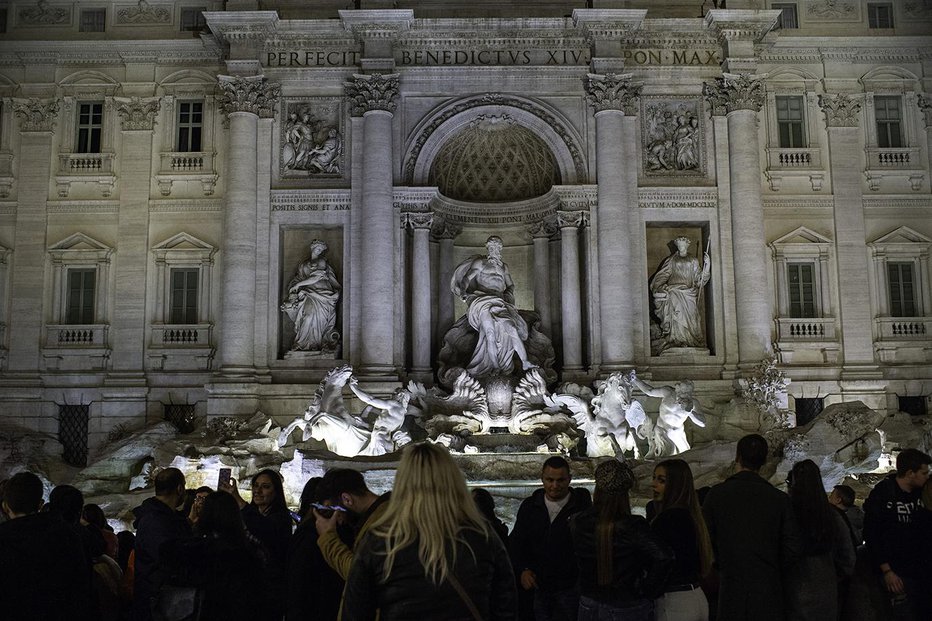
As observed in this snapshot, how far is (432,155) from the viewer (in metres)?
25.7

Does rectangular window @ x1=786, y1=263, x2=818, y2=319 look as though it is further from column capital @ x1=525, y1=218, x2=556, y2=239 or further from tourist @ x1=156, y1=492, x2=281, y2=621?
tourist @ x1=156, y1=492, x2=281, y2=621

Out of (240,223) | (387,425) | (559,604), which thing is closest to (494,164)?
(240,223)

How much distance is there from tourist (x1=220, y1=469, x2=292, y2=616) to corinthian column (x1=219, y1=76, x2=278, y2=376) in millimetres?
16790

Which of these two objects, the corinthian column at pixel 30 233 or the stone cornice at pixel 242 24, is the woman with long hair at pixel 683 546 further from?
the corinthian column at pixel 30 233

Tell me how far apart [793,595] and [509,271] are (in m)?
20.0

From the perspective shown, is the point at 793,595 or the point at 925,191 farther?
the point at 925,191

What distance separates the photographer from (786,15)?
90.4ft

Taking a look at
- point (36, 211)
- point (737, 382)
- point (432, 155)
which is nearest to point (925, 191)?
point (737, 382)

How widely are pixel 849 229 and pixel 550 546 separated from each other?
2090cm

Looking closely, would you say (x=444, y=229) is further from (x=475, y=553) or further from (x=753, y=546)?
(x=475, y=553)

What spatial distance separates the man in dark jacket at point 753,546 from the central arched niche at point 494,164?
18955 mm

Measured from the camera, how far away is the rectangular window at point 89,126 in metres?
27.0

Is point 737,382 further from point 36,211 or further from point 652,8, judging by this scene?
point 36,211

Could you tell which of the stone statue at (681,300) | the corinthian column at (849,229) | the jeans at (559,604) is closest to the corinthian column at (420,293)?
the stone statue at (681,300)
